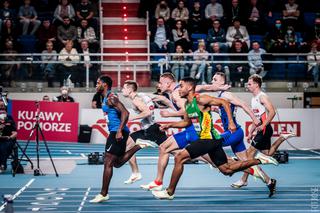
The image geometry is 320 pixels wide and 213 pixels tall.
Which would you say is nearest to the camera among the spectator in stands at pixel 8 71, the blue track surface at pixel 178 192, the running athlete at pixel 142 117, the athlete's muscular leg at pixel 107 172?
the blue track surface at pixel 178 192

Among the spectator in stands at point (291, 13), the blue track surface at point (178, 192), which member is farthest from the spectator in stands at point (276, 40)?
the blue track surface at point (178, 192)

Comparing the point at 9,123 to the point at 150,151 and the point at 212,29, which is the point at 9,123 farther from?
the point at 212,29

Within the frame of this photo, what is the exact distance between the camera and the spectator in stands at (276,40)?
24.7 meters

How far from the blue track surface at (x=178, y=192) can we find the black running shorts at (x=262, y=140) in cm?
75

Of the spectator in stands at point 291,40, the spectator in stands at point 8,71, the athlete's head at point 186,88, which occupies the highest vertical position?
the spectator in stands at point 291,40

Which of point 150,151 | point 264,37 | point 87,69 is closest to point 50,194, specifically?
point 150,151

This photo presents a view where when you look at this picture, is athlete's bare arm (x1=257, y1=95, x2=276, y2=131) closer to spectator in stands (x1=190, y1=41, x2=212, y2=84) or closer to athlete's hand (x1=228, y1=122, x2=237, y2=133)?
athlete's hand (x1=228, y1=122, x2=237, y2=133)

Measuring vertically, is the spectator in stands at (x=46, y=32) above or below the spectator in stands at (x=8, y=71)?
→ above

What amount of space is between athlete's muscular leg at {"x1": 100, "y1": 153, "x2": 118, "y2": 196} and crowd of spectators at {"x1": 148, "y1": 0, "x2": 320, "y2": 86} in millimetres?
10273

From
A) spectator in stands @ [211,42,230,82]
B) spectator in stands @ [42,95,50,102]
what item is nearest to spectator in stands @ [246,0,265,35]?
spectator in stands @ [211,42,230,82]

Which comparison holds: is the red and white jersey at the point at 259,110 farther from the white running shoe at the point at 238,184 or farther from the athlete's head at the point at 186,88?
the athlete's head at the point at 186,88

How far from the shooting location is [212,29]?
2530 cm

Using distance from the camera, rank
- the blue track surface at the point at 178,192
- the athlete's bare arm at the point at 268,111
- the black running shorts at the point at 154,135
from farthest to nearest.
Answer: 1. the black running shorts at the point at 154,135
2. the athlete's bare arm at the point at 268,111
3. the blue track surface at the point at 178,192

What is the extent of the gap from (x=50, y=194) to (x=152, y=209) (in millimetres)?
2455
